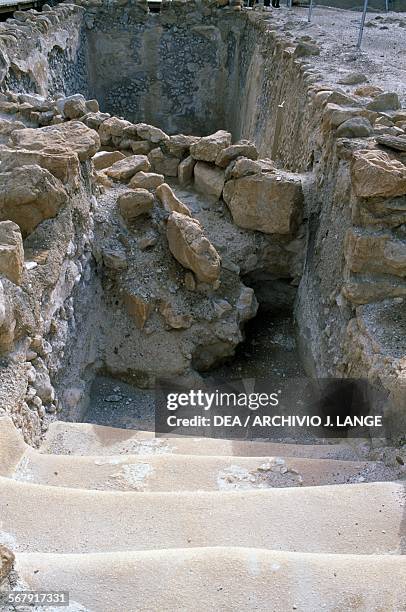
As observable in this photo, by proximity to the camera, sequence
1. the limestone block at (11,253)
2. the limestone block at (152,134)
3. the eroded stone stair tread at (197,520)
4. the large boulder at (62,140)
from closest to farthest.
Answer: the eroded stone stair tread at (197,520)
the limestone block at (11,253)
the large boulder at (62,140)
the limestone block at (152,134)

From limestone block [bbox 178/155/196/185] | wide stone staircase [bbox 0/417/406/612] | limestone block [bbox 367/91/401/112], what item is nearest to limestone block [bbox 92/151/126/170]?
limestone block [bbox 178/155/196/185]

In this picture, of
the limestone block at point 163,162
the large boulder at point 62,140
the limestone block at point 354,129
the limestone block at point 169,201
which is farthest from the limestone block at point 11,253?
the limestone block at point 354,129

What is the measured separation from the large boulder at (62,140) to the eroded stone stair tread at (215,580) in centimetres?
316

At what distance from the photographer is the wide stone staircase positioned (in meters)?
1.76

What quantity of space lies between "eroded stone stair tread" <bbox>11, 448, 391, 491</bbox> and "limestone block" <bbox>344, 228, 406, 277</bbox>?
1.52m

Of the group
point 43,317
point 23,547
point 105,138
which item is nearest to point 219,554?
point 23,547

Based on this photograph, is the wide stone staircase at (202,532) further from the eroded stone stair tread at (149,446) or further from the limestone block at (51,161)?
the limestone block at (51,161)

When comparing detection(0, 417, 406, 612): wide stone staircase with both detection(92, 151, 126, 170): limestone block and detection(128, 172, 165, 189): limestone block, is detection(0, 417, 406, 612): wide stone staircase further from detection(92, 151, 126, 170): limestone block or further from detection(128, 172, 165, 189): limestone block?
detection(92, 151, 126, 170): limestone block

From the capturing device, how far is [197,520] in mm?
2184

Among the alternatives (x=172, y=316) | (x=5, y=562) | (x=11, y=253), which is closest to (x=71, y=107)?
(x=172, y=316)

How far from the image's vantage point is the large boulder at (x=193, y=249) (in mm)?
4516

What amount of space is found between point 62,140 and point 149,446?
244 cm

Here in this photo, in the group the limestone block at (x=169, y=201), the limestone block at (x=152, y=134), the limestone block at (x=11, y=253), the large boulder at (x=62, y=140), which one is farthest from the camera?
the limestone block at (x=152, y=134)

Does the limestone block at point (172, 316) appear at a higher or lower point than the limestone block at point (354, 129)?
lower
